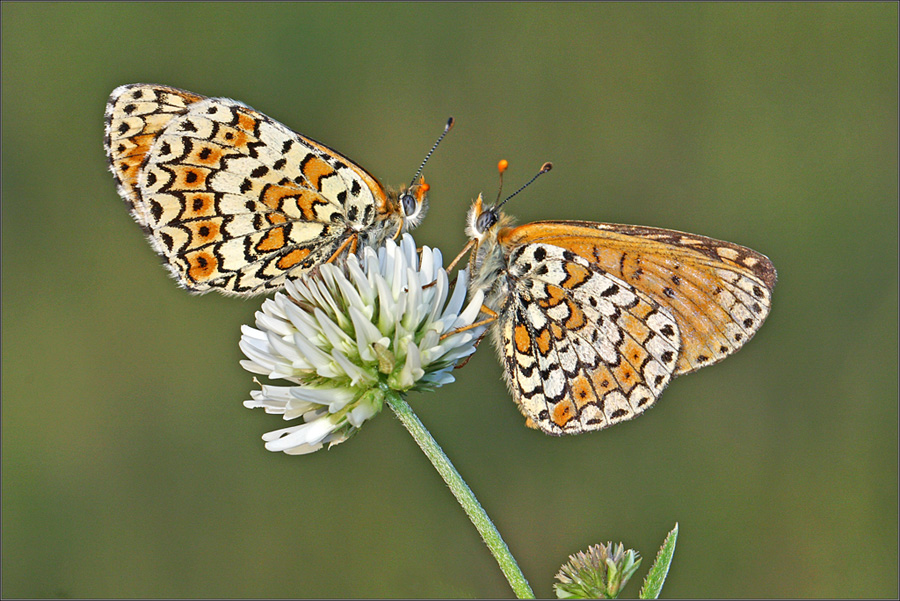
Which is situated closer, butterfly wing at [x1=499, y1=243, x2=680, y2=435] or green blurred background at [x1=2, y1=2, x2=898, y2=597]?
butterfly wing at [x1=499, y1=243, x2=680, y2=435]

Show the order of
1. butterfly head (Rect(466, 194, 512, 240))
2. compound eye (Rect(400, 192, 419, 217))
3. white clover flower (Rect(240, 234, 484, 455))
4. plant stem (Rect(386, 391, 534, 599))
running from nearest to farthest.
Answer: plant stem (Rect(386, 391, 534, 599)) < white clover flower (Rect(240, 234, 484, 455)) < butterfly head (Rect(466, 194, 512, 240)) < compound eye (Rect(400, 192, 419, 217))

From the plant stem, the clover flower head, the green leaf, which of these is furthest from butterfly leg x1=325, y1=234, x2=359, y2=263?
the green leaf

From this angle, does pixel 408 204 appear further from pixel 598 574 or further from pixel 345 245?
pixel 598 574

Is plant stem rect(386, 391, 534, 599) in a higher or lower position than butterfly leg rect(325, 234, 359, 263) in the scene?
lower

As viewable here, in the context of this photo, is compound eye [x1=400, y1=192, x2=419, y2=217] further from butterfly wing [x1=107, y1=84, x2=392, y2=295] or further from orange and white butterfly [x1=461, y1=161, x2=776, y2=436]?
orange and white butterfly [x1=461, y1=161, x2=776, y2=436]

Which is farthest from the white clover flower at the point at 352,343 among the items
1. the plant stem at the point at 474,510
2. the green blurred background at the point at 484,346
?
the green blurred background at the point at 484,346

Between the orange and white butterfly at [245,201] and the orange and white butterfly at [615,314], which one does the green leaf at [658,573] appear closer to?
the orange and white butterfly at [615,314]
